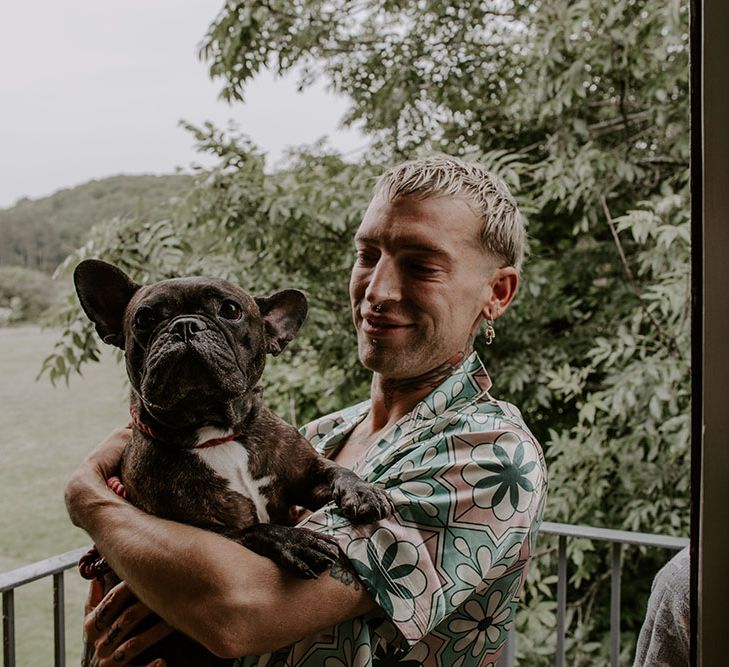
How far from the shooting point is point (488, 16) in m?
3.09

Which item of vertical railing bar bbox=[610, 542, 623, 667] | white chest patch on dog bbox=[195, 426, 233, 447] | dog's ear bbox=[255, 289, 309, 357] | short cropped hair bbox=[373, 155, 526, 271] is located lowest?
vertical railing bar bbox=[610, 542, 623, 667]

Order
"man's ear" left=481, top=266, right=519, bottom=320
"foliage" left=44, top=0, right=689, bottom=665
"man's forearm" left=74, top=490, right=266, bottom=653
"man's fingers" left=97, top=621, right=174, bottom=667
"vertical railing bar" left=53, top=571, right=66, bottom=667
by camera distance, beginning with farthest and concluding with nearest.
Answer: "foliage" left=44, top=0, right=689, bottom=665 < "vertical railing bar" left=53, top=571, right=66, bottom=667 < "man's ear" left=481, top=266, right=519, bottom=320 < "man's fingers" left=97, top=621, right=174, bottom=667 < "man's forearm" left=74, top=490, right=266, bottom=653

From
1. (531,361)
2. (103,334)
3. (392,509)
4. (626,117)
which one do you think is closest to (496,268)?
(392,509)

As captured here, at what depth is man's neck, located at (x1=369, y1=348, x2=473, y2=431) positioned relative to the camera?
1.25 m

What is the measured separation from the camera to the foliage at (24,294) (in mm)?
2469

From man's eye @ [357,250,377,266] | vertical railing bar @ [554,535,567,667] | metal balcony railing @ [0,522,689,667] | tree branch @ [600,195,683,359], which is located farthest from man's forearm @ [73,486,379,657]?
tree branch @ [600,195,683,359]

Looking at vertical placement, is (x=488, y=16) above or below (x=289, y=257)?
above

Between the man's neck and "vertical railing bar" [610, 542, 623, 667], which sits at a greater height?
the man's neck

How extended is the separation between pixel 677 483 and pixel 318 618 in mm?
2114

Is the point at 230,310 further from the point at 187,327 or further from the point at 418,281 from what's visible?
the point at 418,281

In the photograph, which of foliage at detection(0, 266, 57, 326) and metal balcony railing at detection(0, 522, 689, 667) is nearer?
metal balcony railing at detection(0, 522, 689, 667)

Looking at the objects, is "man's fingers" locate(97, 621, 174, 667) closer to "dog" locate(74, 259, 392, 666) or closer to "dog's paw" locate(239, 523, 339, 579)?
"dog" locate(74, 259, 392, 666)

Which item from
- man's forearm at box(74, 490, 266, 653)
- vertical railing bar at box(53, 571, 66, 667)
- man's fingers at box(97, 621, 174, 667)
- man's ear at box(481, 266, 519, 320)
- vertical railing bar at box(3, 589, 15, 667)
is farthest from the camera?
vertical railing bar at box(53, 571, 66, 667)

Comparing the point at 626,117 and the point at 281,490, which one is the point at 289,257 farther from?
the point at 281,490
